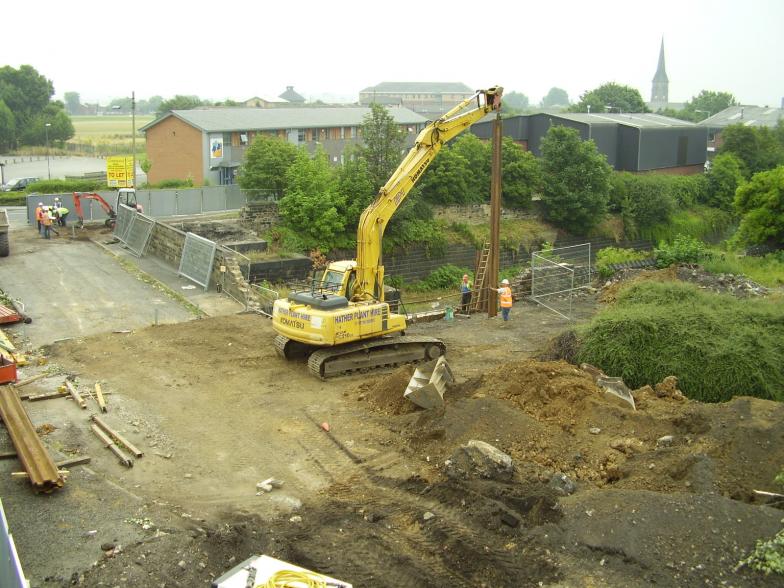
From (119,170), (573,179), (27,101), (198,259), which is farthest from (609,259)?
(27,101)

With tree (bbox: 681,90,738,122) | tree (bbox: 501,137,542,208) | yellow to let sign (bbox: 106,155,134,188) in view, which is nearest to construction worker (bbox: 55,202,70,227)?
yellow to let sign (bbox: 106,155,134,188)

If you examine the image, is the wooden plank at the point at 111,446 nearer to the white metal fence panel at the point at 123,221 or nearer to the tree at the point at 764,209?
the white metal fence panel at the point at 123,221

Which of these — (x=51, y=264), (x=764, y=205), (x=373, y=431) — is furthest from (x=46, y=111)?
(x=373, y=431)

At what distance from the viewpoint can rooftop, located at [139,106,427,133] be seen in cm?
4806

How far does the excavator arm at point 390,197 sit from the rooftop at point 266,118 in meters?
24.3

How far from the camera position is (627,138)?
51.2 m

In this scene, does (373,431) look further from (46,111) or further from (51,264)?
(46,111)

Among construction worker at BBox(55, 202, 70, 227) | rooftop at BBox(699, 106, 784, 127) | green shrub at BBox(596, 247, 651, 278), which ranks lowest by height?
green shrub at BBox(596, 247, 651, 278)

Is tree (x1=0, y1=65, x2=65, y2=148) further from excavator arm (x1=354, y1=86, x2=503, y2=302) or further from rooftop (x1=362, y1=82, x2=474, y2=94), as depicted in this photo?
excavator arm (x1=354, y1=86, x2=503, y2=302)

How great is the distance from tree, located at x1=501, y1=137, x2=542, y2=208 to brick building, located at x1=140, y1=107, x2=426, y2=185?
9453mm

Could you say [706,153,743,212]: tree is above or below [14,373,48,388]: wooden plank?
above

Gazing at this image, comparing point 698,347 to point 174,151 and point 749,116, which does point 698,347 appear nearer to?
point 174,151

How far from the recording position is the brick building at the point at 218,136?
4706 centimetres

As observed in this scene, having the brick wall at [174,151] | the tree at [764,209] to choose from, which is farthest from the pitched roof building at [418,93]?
the tree at [764,209]
